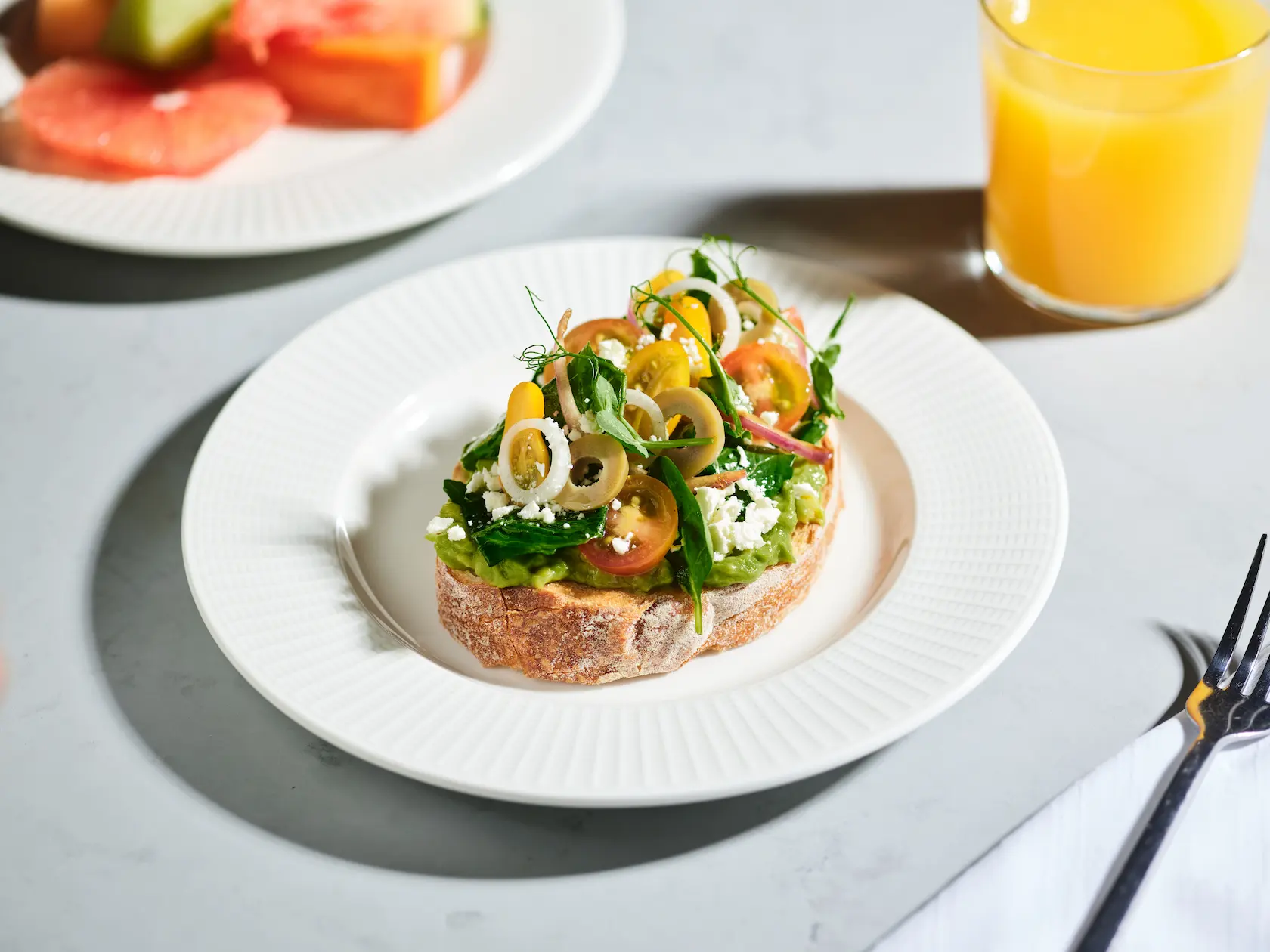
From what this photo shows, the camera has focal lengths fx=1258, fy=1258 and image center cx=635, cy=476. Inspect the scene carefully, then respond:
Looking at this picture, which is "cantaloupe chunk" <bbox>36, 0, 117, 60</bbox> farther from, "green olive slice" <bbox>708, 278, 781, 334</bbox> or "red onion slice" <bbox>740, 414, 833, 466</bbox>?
"red onion slice" <bbox>740, 414, 833, 466</bbox>

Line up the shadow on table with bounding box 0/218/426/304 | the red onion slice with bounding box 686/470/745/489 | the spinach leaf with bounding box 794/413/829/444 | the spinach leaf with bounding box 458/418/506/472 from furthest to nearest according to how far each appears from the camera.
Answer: the shadow on table with bounding box 0/218/426/304 → the spinach leaf with bounding box 794/413/829/444 → the spinach leaf with bounding box 458/418/506/472 → the red onion slice with bounding box 686/470/745/489

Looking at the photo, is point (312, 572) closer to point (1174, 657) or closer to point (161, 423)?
point (161, 423)

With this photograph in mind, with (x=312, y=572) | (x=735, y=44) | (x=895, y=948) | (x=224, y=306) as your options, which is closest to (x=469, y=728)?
(x=312, y=572)

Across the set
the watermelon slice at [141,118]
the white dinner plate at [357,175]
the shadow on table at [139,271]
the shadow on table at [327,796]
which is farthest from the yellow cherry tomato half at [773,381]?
the watermelon slice at [141,118]

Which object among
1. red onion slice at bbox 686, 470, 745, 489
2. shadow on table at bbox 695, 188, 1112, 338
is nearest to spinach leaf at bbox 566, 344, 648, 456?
red onion slice at bbox 686, 470, 745, 489

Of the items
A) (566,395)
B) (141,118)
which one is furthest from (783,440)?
(141,118)

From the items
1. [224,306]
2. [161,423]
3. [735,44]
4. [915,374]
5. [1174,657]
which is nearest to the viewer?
[1174,657]
